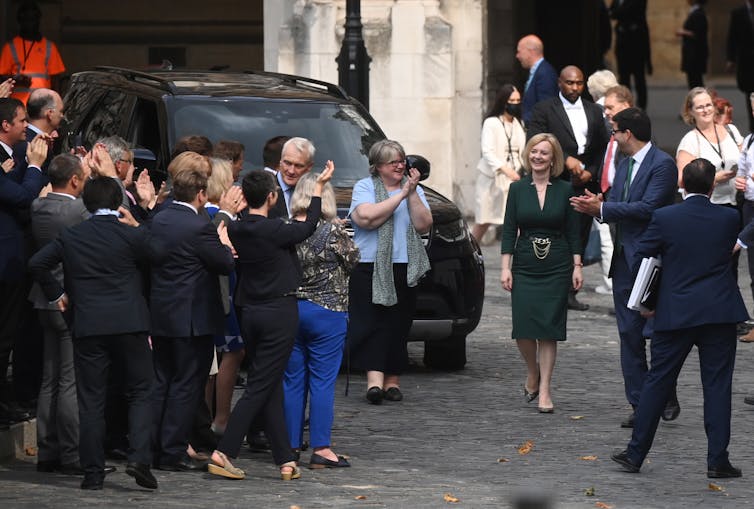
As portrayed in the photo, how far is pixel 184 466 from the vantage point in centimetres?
975

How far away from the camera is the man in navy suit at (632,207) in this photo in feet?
35.8

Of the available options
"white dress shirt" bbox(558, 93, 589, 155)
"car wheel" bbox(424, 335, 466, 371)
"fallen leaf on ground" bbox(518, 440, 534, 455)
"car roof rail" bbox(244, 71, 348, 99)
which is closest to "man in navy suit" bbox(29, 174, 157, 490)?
"fallen leaf on ground" bbox(518, 440, 534, 455)

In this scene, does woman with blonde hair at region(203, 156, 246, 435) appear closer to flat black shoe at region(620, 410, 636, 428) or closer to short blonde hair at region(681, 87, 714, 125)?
flat black shoe at region(620, 410, 636, 428)

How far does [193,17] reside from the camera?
28.0 m

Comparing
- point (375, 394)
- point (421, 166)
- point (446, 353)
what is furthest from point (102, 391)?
point (446, 353)

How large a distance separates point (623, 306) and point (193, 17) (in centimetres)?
1786

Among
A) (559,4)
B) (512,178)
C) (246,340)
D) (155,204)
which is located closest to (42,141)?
(155,204)

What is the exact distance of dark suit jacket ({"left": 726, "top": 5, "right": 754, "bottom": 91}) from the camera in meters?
27.0

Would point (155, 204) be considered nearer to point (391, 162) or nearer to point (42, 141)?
point (42, 141)

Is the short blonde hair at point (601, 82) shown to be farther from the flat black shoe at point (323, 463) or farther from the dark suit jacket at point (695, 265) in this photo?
the flat black shoe at point (323, 463)

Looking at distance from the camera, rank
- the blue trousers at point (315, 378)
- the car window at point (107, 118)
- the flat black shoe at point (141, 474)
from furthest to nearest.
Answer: the car window at point (107, 118) → the blue trousers at point (315, 378) → the flat black shoe at point (141, 474)

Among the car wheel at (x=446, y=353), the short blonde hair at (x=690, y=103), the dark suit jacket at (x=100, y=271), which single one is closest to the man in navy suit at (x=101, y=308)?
the dark suit jacket at (x=100, y=271)

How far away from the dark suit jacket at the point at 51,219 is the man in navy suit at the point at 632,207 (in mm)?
3039

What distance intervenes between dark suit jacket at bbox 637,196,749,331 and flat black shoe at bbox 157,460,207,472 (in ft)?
7.91
